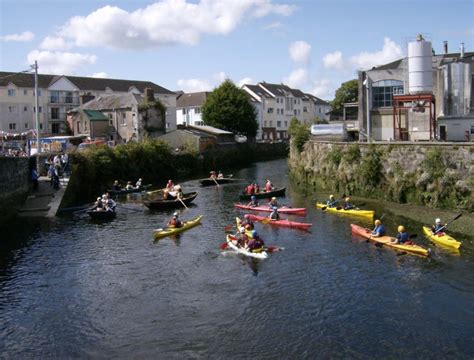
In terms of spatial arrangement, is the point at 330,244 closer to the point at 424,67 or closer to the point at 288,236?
the point at 288,236

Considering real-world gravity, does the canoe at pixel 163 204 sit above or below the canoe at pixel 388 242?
above

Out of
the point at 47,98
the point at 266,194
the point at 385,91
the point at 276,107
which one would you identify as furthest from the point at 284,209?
the point at 276,107

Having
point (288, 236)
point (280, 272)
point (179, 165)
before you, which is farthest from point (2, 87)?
point (280, 272)

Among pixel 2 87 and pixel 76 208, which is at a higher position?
pixel 2 87

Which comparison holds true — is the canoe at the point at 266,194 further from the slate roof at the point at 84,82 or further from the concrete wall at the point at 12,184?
the slate roof at the point at 84,82

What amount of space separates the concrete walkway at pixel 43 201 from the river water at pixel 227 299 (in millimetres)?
6338

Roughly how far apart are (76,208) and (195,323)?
2522 centimetres

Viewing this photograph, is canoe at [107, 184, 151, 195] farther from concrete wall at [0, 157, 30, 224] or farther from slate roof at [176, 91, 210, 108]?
slate roof at [176, 91, 210, 108]

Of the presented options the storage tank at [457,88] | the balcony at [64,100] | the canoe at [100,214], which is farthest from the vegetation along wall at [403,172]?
the balcony at [64,100]

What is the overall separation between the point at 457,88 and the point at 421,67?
6175 millimetres

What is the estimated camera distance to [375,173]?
1635 inches

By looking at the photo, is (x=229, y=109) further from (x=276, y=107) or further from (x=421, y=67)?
(x=421, y=67)

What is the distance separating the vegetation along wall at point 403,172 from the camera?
35.2 meters

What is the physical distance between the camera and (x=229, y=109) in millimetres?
91625
